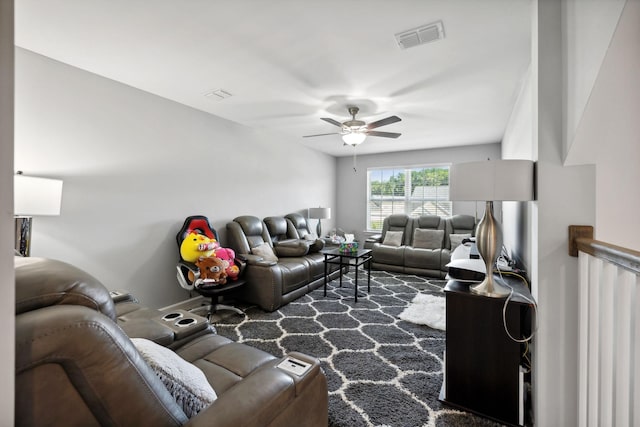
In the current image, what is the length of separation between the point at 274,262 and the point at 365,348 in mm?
1523

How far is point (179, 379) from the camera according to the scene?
3.17ft

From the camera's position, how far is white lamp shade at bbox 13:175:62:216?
1.87 metres

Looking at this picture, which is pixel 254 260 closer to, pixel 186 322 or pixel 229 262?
pixel 229 262

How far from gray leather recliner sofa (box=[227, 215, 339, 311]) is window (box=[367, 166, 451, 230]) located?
246 cm

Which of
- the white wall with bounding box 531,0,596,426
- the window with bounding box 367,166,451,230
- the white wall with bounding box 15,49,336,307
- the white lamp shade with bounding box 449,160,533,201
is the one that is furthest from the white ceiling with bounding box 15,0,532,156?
the window with bounding box 367,166,451,230

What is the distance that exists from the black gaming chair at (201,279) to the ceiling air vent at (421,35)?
9.15ft

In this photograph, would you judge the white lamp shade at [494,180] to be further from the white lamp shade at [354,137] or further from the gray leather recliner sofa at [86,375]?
the white lamp shade at [354,137]

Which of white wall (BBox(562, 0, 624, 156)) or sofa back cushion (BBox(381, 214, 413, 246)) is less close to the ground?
white wall (BBox(562, 0, 624, 156))

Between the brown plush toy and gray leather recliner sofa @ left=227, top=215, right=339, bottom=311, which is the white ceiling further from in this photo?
the brown plush toy

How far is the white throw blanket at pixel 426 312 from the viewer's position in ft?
9.73

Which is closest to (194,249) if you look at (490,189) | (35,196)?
(35,196)

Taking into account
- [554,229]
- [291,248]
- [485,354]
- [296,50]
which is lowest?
[485,354]

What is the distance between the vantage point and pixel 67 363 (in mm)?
609

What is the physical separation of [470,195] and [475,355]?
970 millimetres
